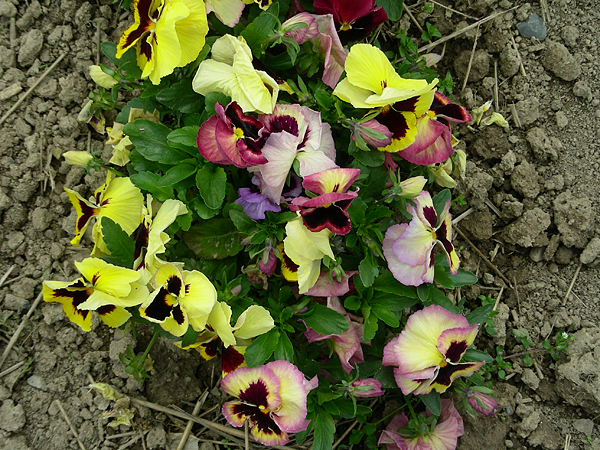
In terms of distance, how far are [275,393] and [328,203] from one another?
2.05 ft

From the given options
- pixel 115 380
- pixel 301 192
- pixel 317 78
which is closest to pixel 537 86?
pixel 317 78

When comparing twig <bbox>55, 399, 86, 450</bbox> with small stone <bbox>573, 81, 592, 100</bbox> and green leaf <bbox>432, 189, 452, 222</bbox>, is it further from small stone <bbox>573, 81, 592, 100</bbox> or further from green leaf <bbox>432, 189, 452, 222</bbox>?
small stone <bbox>573, 81, 592, 100</bbox>

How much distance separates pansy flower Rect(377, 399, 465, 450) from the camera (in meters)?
1.91

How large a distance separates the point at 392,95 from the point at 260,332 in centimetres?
83

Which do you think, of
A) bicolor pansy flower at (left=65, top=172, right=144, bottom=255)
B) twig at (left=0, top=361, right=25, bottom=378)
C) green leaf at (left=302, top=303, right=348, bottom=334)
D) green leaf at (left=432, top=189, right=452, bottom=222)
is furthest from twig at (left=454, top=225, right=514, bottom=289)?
twig at (left=0, top=361, right=25, bottom=378)

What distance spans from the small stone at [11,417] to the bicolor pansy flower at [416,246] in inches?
58.7

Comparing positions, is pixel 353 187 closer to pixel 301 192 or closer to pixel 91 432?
pixel 301 192

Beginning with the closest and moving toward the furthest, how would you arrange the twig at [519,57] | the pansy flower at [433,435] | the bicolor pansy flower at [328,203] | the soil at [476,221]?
1. the bicolor pansy flower at [328,203]
2. the pansy flower at [433,435]
3. the soil at [476,221]
4. the twig at [519,57]

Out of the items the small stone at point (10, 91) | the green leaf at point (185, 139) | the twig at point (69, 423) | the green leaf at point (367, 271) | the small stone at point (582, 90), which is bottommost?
the twig at point (69, 423)

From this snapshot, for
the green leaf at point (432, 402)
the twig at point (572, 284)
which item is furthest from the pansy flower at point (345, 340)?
the twig at point (572, 284)

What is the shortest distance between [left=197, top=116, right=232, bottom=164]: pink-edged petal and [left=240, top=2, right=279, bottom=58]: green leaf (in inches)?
14.9

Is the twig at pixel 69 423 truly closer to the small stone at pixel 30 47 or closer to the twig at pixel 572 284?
the small stone at pixel 30 47

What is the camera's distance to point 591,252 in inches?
89.9

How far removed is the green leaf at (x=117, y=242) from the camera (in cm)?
172
